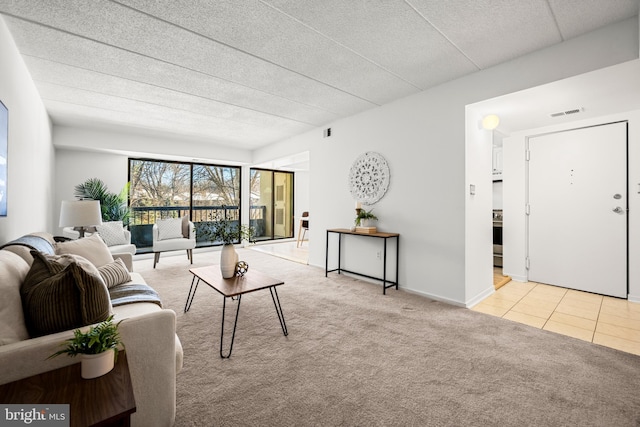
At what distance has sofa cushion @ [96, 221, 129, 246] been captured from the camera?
4.34m

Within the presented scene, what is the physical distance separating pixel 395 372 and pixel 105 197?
5.64m

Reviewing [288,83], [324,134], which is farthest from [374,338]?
[324,134]

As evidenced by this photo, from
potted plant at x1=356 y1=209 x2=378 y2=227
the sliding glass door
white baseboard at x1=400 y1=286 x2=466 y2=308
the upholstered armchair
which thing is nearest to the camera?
white baseboard at x1=400 y1=286 x2=466 y2=308

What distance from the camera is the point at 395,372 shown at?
189 centimetres

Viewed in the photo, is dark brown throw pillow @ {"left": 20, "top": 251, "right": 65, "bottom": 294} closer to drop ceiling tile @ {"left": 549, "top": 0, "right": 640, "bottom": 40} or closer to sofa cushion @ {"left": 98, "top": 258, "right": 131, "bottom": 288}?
sofa cushion @ {"left": 98, "top": 258, "right": 131, "bottom": 288}

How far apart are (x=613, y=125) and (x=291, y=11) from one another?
3922mm

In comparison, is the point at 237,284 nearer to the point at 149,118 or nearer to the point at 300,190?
the point at 149,118

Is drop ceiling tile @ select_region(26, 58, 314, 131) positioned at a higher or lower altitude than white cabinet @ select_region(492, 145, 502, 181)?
higher

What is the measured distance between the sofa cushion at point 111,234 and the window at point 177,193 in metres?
1.45

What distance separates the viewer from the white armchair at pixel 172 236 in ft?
16.0

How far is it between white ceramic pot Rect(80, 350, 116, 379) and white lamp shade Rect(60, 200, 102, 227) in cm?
292

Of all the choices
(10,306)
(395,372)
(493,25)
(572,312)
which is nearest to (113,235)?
(10,306)

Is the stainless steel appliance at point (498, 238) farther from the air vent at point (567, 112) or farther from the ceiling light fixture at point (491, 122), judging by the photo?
the ceiling light fixture at point (491, 122)

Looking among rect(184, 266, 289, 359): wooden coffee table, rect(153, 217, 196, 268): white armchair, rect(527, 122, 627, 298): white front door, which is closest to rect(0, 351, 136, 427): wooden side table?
rect(184, 266, 289, 359): wooden coffee table
